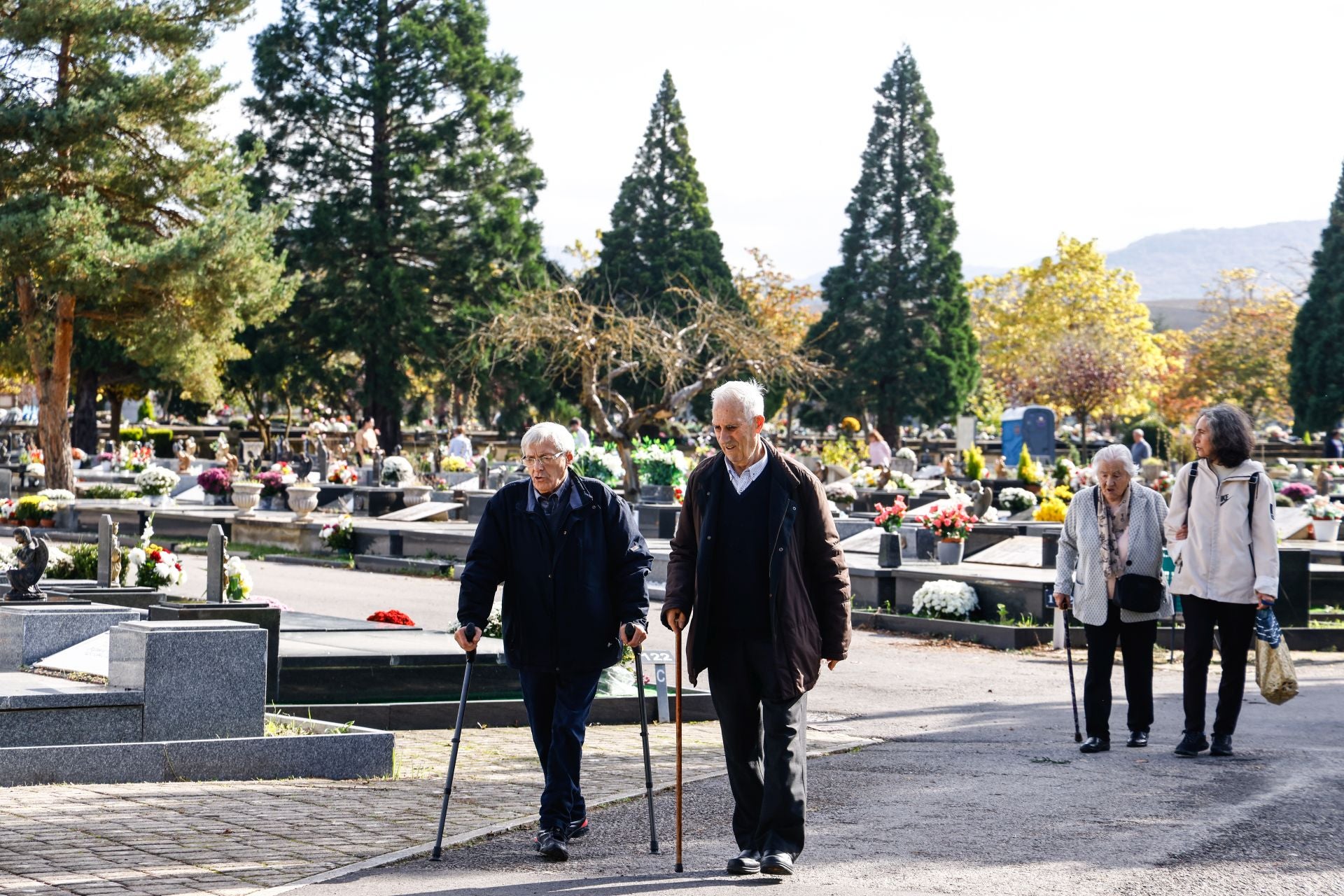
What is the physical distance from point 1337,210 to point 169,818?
6380 cm

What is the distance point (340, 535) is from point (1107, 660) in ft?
59.5

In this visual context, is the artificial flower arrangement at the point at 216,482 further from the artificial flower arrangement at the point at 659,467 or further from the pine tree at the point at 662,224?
the pine tree at the point at 662,224

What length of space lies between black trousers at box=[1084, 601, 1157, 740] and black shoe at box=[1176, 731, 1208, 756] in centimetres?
38

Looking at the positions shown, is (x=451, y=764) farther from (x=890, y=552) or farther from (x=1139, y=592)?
(x=890, y=552)

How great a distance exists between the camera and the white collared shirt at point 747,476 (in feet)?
19.4

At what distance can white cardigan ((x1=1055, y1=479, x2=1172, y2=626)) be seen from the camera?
8555 millimetres

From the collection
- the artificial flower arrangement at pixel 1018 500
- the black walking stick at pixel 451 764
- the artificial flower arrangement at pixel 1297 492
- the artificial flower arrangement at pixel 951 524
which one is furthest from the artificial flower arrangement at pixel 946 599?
the artificial flower arrangement at pixel 1297 492

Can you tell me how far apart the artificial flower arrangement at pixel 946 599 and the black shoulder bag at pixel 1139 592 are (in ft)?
23.7

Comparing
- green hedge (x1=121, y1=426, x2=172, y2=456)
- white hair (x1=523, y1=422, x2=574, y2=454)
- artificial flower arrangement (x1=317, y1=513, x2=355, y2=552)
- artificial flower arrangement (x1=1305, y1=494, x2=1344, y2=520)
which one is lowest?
Result: artificial flower arrangement (x1=317, y1=513, x2=355, y2=552)

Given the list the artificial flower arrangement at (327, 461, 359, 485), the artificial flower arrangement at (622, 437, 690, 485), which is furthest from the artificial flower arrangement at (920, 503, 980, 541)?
the artificial flower arrangement at (327, 461, 359, 485)

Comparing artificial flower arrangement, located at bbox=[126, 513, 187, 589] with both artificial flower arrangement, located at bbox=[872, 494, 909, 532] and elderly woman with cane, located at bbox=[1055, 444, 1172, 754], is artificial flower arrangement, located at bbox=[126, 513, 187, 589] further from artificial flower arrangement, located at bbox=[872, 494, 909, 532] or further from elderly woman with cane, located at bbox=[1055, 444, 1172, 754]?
artificial flower arrangement, located at bbox=[872, 494, 909, 532]

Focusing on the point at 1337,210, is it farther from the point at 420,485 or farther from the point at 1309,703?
the point at 1309,703

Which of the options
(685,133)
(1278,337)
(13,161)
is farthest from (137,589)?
(1278,337)

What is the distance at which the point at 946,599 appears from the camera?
51.9ft
